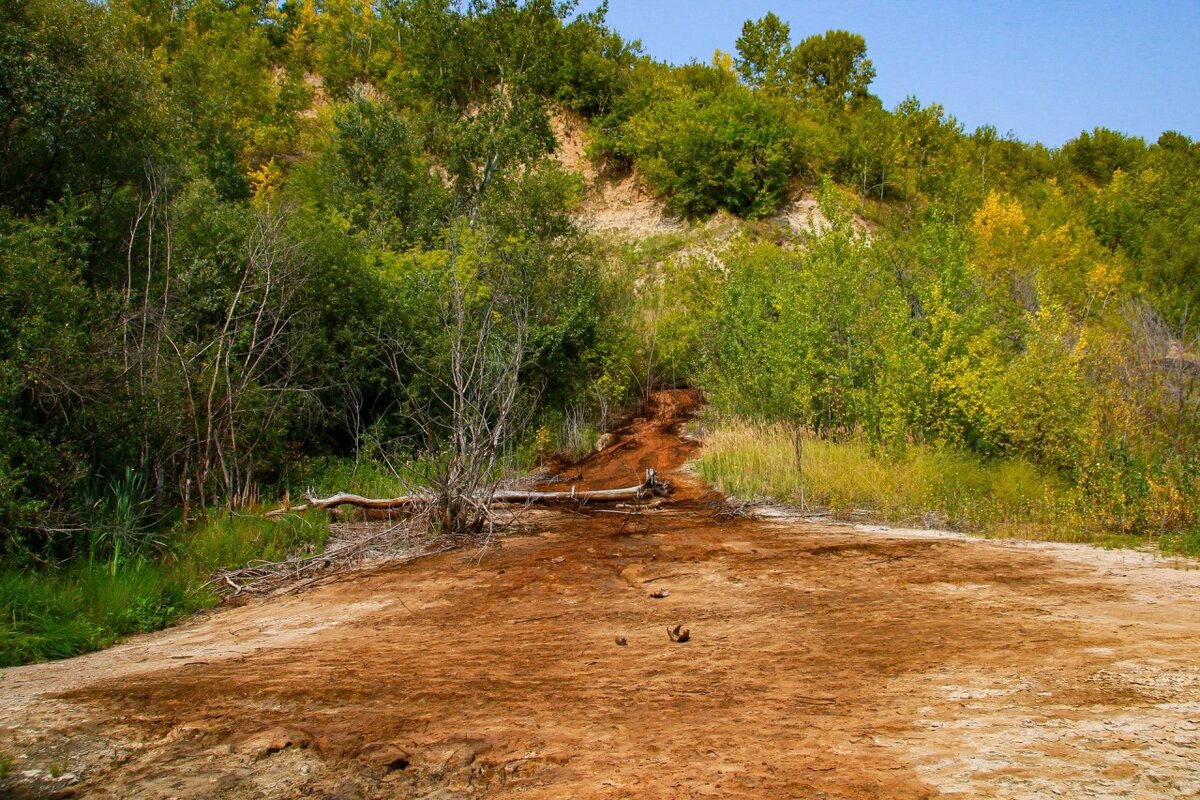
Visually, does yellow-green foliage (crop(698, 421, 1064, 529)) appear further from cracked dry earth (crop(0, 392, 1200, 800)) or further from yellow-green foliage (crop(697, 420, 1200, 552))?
cracked dry earth (crop(0, 392, 1200, 800))

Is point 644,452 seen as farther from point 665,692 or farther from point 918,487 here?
point 665,692

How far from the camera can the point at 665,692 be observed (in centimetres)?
484

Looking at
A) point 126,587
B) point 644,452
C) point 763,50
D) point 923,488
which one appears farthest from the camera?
point 763,50

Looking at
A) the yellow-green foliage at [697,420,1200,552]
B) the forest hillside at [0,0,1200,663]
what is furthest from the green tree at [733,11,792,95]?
the yellow-green foliage at [697,420,1200,552]

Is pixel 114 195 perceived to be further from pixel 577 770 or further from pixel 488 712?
pixel 577 770

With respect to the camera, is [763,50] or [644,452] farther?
[763,50]

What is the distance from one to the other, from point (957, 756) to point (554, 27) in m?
36.9

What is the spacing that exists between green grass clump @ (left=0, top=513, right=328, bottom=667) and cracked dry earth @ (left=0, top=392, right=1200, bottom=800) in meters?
0.40

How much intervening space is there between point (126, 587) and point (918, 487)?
9736mm

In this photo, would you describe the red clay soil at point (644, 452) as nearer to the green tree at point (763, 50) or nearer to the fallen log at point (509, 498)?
the fallen log at point (509, 498)

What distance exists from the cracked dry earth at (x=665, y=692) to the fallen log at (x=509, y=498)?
3.16m

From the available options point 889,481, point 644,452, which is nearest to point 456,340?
point 889,481

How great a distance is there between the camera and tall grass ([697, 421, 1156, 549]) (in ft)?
32.9

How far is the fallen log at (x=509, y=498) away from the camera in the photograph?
1152 cm
